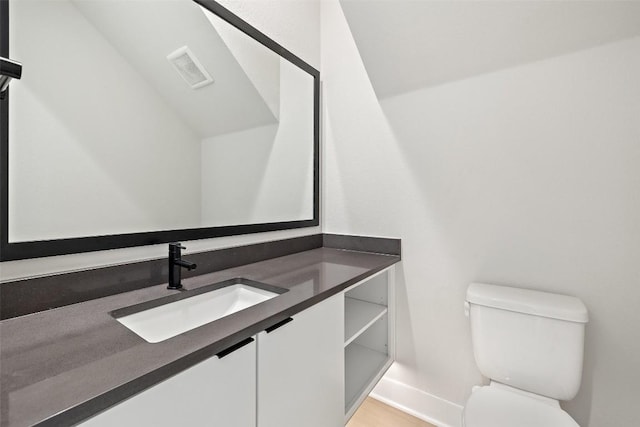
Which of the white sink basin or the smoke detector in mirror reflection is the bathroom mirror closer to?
the smoke detector in mirror reflection

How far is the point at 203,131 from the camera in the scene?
127 centimetres

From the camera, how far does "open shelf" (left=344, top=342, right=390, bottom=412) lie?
1.35 meters

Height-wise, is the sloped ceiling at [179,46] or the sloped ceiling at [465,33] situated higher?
the sloped ceiling at [465,33]

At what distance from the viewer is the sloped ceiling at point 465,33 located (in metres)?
1.15

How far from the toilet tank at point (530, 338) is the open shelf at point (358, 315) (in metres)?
0.47

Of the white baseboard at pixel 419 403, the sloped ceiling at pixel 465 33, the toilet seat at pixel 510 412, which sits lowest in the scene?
the white baseboard at pixel 419 403

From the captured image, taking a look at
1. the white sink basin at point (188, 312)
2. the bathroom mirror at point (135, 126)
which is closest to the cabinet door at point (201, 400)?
the white sink basin at point (188, 312)

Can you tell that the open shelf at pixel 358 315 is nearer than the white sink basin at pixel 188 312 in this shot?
No

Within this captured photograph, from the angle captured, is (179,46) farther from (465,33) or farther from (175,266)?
(465,33)

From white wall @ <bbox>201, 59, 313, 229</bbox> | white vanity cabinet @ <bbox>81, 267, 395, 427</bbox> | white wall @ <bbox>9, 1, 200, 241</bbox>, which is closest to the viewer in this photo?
white vanity cabinet @ <bbox>81, 267, 395, 427</bbox>

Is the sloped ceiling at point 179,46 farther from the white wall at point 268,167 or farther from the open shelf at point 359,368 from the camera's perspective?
the open shelf at point 359,368

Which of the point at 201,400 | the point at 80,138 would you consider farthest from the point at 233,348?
the point at 80,138

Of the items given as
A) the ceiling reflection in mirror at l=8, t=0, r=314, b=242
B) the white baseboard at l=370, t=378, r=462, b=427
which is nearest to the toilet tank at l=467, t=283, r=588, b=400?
the white baseboard at l=370, t=378, r=462, b=427

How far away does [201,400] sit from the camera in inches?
25.7
